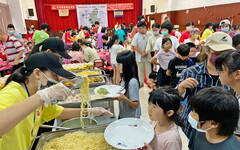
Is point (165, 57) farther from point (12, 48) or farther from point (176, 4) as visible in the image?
point (176, 4)

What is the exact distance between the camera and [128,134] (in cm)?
125

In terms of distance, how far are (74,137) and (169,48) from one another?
8.19ft

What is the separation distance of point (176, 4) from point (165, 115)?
11.1 meters

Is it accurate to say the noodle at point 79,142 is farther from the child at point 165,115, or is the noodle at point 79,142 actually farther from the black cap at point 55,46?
the black cap at point 55,46

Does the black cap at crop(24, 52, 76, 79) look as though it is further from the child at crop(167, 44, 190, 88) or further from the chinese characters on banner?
the chinese characters on banner

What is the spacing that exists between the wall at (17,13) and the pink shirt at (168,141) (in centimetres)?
1025

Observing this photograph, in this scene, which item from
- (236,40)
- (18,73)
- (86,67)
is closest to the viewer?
(18,73)

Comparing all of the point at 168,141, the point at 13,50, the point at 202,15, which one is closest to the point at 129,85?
the point at 168,141

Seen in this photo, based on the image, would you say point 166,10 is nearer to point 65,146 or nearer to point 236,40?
point 236,40

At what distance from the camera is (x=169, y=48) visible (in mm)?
3115

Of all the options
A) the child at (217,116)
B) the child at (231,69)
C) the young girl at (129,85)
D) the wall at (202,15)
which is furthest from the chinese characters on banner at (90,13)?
the child at (217,116)

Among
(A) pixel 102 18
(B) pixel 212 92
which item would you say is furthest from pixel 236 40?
(A) pixel 102 18

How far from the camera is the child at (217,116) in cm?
91

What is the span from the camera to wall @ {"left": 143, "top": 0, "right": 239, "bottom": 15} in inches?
298
